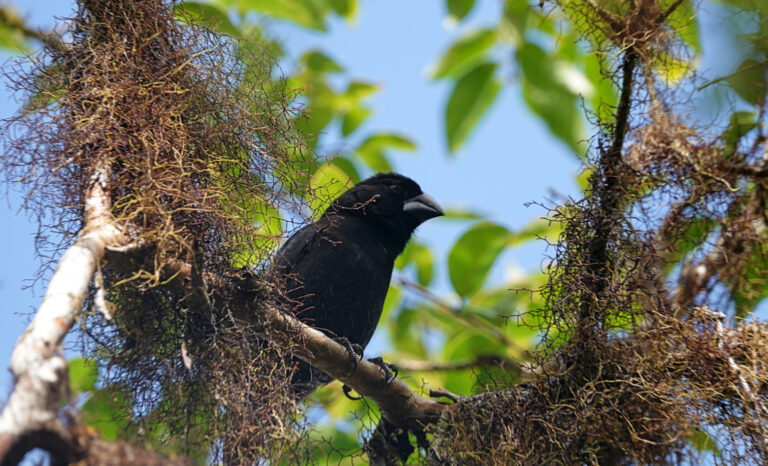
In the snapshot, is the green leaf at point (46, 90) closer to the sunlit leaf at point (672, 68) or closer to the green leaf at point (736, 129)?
the sunlit leaf at point (672, 68)

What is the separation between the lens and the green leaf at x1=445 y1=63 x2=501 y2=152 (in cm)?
388

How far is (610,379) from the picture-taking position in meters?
2.76

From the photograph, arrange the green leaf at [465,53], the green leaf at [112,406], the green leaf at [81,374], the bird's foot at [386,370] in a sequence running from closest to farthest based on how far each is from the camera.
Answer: the green leaf at [112,406] < the green leaf at [81,374] < the bird's foot at [386,370] < the green leaf at [465,53]

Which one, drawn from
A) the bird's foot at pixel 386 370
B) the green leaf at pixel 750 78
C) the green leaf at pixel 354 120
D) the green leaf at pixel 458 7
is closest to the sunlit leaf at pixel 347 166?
the green leaf at pixel 354 120

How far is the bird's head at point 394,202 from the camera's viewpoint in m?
4.27

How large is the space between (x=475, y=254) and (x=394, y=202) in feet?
2.33

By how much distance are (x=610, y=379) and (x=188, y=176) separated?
173cm

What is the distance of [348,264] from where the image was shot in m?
3.76

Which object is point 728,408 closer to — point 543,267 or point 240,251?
point 543,267

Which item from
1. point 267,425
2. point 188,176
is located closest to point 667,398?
point 267,425

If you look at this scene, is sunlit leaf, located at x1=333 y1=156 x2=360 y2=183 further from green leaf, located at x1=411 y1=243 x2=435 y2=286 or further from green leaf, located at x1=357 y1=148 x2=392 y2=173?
green leaf, located at x1=411 y1=243 x2=435 y2=286

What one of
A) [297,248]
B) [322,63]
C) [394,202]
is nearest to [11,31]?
[297,248]

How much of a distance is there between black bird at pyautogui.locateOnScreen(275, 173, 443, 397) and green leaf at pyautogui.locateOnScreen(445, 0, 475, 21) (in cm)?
100

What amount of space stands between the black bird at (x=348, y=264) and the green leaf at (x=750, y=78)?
1.70m
